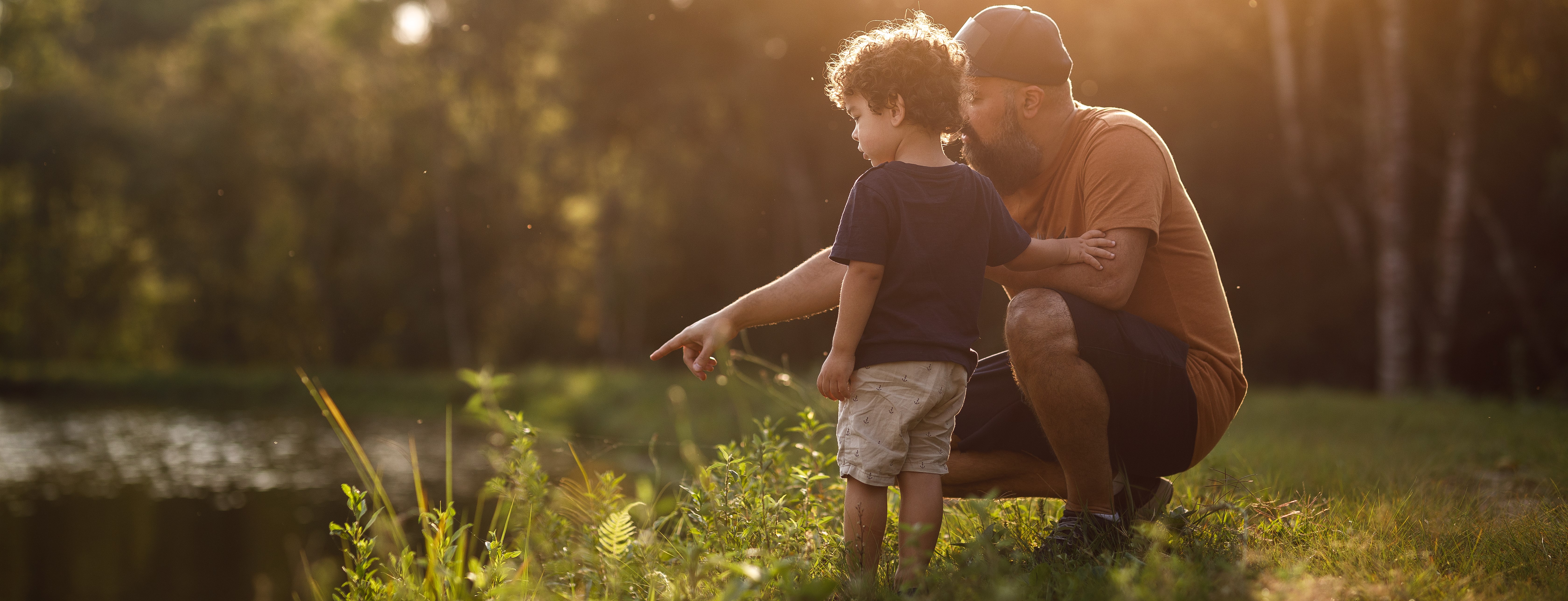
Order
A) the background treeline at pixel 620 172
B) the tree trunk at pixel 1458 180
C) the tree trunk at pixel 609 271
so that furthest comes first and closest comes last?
the tree trunk at pixel 609 271 → the background treeline at pixel 620 172 → the tree trunk at pixel 1458 180

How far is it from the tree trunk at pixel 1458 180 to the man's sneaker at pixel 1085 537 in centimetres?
949

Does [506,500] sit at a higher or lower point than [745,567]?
lower

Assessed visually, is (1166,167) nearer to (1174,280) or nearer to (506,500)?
(1174,280)

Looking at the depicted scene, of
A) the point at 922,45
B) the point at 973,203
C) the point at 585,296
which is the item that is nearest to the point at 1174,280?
the point at 973,203

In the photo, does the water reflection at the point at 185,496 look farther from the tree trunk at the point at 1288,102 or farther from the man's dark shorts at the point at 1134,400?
the tree trunk at the point at 1288,102

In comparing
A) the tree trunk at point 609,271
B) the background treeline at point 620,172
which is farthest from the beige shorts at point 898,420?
the tree trunk at point 609,271

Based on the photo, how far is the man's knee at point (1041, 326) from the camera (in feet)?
7.27

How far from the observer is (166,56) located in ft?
76.0

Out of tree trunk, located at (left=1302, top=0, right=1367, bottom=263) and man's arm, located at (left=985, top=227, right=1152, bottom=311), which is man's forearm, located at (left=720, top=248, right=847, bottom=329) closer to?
man's arm, located at (left=985, top=227, right=1152, bottom=311)

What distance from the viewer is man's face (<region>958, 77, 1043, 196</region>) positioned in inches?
102

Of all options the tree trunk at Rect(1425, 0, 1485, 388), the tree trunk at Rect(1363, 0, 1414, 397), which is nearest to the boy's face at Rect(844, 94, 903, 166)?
the tree trunk at Rect(1363, 0, 1414, 397)

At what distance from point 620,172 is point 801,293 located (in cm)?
1828

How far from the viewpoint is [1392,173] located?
9945 millimetres

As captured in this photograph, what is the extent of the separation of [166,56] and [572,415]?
16574 mm
